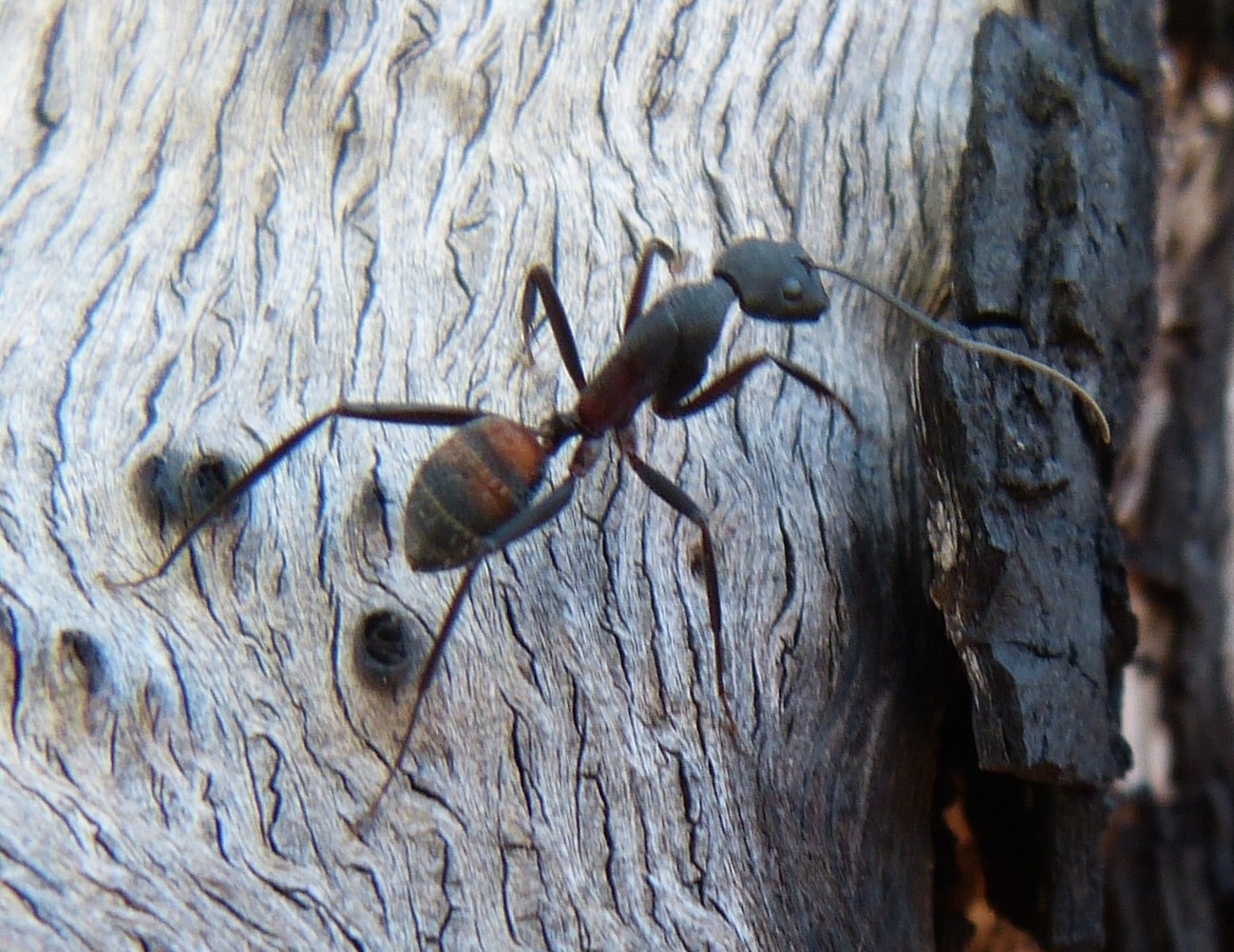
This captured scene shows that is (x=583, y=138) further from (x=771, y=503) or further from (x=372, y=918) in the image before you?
(x=372, y=918)

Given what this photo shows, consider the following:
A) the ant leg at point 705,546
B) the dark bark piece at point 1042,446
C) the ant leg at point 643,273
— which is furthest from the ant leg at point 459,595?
the dark bark piece at point 1042,446

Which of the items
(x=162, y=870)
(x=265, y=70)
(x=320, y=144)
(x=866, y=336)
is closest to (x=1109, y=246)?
(x=866, y=336)

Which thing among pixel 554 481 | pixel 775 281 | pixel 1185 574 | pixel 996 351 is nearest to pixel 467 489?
pixel 554 481

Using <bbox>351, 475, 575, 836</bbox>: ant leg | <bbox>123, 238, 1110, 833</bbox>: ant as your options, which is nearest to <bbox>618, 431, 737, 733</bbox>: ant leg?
<bbox>123, 238, 1110, 833</bbox>: ant

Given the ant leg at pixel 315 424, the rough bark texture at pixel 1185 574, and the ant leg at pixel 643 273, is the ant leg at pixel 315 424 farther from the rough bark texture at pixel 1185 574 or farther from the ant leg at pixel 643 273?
the rough bark texture at pixel 1185 574

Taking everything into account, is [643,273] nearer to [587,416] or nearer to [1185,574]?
[587,416]

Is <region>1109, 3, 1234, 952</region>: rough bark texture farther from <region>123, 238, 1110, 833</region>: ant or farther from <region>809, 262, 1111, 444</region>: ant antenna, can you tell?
<region>123, 238, 1110, 833</region>: ant
